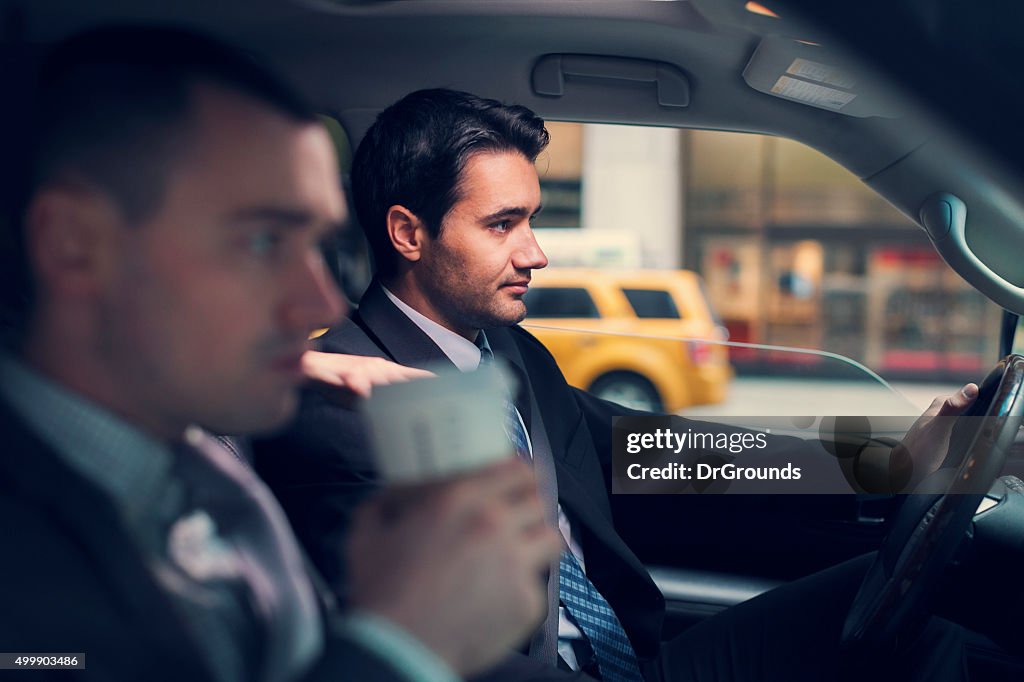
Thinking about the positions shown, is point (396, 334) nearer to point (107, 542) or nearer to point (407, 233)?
point (407, 233)

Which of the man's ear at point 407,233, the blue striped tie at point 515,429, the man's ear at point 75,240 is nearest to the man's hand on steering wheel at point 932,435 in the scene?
the blue striped tie at point 515,429

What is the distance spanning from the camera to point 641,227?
10492 millimetres

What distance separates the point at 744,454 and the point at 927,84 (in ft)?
4.41

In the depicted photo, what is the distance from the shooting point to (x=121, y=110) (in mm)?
674

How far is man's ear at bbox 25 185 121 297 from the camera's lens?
639 millimetres

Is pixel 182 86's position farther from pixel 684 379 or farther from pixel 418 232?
pixel 684 379

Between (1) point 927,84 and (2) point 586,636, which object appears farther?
(2) point 586,636

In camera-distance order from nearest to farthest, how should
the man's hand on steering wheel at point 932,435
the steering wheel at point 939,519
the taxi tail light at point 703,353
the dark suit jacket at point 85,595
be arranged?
the dark suit jacket at point 85,595 → the steering wheel at point 939,519 → the man's hand on steering wheel at point 932,435 → the taxi tail light at point 703,353

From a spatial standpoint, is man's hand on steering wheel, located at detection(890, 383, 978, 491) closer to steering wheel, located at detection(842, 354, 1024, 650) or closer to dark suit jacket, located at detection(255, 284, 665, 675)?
steering wheel, located at detection(842, 354, 1024, 650)

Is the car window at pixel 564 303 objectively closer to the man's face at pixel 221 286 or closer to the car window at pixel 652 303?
the car window at pixel 652 303

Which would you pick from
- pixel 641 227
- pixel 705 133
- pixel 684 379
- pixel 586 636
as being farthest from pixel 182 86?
pixel 641 227

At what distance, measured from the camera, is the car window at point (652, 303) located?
728 cm

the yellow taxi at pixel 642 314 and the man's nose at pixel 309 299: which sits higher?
the man's nose at pixel 309 299

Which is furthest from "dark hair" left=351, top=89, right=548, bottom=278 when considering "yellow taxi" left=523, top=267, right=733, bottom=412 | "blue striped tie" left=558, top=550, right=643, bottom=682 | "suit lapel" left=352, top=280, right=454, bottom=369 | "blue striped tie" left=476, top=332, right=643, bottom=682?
"yellow taxi" left=523, top=267, right=733, bottom=412
